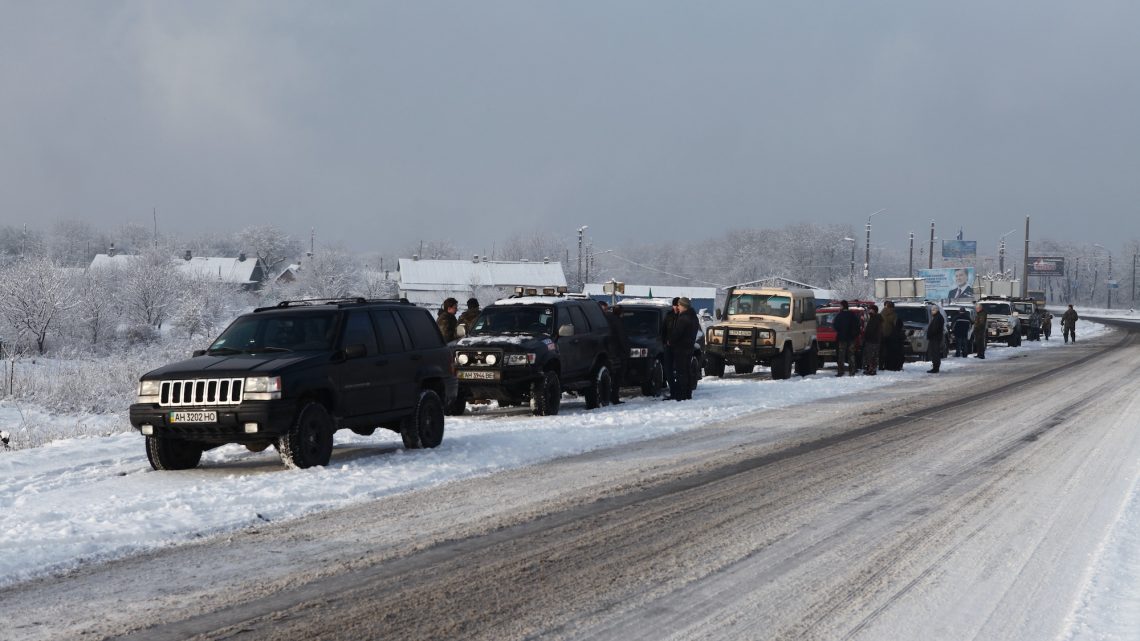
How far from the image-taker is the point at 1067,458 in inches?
505

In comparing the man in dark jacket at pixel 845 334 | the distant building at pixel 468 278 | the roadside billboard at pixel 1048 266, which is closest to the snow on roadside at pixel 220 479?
→ the man in dark jacket at pixel 845 334

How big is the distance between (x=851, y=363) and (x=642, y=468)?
18.2m

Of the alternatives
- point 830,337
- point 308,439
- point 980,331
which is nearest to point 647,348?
point 830,337

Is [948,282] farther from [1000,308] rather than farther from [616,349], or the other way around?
[616,349]

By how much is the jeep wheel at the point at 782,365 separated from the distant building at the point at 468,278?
73.8m

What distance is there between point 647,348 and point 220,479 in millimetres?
12253

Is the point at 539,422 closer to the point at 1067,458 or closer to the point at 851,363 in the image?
the point at 1067,458

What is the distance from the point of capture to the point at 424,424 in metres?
13.4

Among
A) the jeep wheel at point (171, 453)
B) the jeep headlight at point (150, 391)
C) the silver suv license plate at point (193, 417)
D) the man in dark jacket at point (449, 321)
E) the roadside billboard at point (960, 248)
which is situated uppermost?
the roadside billboard at point (960, 248)

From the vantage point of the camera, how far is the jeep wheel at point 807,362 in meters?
28.4

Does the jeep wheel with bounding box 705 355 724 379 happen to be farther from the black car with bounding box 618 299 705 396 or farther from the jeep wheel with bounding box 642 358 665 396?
the jeep wheel with bounding box 642 358 665 396

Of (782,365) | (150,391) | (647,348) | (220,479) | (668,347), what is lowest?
(782,365)

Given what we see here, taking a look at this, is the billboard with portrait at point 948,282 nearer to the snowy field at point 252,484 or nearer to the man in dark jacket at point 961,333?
the man in dark jacket at point 961,333

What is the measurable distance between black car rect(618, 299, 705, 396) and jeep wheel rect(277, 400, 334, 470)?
999 centimetres
